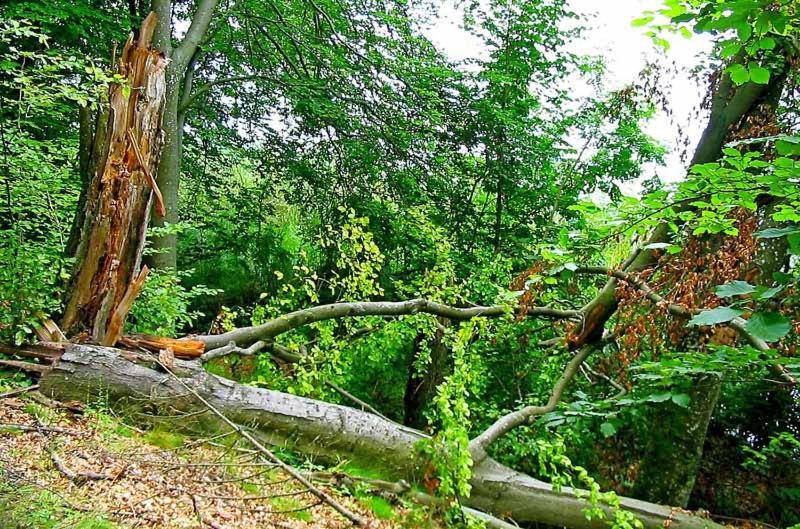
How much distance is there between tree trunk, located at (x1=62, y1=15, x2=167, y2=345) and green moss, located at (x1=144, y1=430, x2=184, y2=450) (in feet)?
3.27

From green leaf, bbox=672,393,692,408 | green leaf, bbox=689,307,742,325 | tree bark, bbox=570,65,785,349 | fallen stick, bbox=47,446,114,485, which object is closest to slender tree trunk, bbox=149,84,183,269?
fallen stick, bbox=47,446,114,485

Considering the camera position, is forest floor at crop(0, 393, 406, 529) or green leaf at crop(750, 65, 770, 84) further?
forest floor at crop(0, 393, 406, 529)

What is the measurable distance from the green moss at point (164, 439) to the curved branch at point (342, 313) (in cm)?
127

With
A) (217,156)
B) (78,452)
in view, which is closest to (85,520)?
(78,452)

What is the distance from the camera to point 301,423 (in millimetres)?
3930

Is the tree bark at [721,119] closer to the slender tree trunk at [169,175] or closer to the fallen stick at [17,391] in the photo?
the fallen stick at [17,391]

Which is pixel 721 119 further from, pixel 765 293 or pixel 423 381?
pixel 423 381

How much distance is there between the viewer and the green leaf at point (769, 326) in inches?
52.9

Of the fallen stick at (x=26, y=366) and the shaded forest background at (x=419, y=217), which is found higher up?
the shaded forest background at (x=419, y=217)

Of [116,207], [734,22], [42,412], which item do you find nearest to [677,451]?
[734,22]

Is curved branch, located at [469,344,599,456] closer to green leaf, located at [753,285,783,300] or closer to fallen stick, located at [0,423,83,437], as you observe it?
fallen stick, located at [0,423,83,437]

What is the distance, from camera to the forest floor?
2.36m

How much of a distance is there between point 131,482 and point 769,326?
271 cm

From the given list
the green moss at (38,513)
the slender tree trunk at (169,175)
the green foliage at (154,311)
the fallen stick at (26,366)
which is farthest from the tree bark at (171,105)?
the green moss at (38,513)
